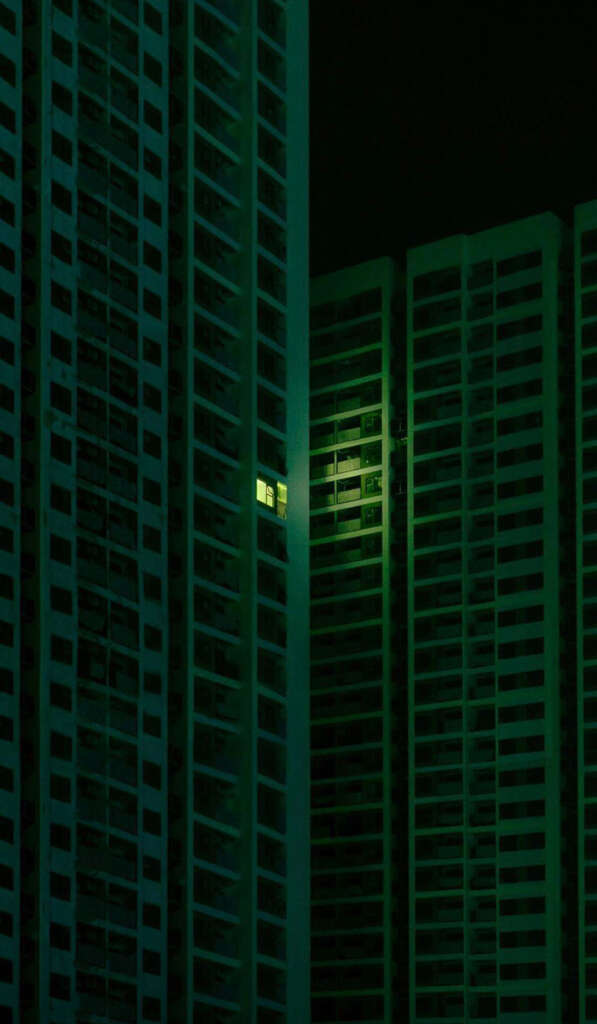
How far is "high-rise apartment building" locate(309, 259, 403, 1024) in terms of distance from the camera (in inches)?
4205

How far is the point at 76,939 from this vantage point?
7438 cm

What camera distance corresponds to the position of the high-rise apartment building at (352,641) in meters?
107

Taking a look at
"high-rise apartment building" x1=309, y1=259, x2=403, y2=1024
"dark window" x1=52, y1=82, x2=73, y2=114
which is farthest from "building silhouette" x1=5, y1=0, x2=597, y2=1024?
"dark window" x1=52, y1=82, x2=73, y2=114

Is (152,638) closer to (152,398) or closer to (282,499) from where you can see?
(152,398)

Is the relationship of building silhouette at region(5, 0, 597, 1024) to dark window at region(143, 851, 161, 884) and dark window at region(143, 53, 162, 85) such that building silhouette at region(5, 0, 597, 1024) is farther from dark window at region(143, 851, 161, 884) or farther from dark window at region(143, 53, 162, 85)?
dark window at region(143, 53, 162, 85)

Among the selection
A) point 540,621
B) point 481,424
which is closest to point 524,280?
point 481,424

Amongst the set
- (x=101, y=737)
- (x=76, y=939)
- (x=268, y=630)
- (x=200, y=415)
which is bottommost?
(x=76, y=939)

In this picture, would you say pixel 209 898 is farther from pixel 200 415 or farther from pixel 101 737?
pixel 200 415

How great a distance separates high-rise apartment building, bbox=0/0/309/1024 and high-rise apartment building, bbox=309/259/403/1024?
22.6m

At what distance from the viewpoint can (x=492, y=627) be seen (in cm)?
10712

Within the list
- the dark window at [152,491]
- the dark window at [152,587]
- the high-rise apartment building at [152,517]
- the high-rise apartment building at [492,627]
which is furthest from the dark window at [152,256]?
the high-rise apartment building at [492,627]

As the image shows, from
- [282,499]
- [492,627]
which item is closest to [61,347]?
[282,499]

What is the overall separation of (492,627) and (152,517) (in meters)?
30.4

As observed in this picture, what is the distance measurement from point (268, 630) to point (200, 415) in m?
8.31
